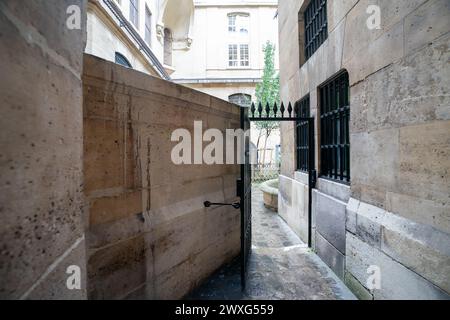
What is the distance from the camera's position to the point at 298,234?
556 cm

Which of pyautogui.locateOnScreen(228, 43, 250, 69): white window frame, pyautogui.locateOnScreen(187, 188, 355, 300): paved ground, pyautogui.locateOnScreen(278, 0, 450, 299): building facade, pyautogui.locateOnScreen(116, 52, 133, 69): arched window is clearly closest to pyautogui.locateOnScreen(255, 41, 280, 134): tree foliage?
pyautogui.locateOnScreen(228, 43, 250, 69): white window frame

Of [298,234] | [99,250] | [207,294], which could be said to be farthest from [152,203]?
[298,234]

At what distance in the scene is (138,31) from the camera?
1093 cm

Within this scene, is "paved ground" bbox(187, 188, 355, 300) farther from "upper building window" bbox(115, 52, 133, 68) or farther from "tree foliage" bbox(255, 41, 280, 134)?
"tree foliage" bbox(255, 41, 280, 134)

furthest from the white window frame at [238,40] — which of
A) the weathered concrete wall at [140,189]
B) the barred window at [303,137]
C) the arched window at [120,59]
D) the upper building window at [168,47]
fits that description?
the weathered concrete wall at [140,189]

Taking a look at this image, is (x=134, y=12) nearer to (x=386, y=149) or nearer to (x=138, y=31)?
(x=138, y=31)

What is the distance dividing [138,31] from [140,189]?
10.9 metres

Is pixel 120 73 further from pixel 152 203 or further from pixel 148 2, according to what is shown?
pixel 148 2

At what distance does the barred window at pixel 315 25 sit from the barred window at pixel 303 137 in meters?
1.00

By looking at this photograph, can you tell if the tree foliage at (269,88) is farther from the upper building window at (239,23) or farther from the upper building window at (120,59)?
the upper building window at (120,59)

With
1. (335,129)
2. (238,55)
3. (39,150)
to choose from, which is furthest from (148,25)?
(39,150)

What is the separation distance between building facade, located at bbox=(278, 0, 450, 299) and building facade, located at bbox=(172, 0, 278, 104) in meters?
16.1
